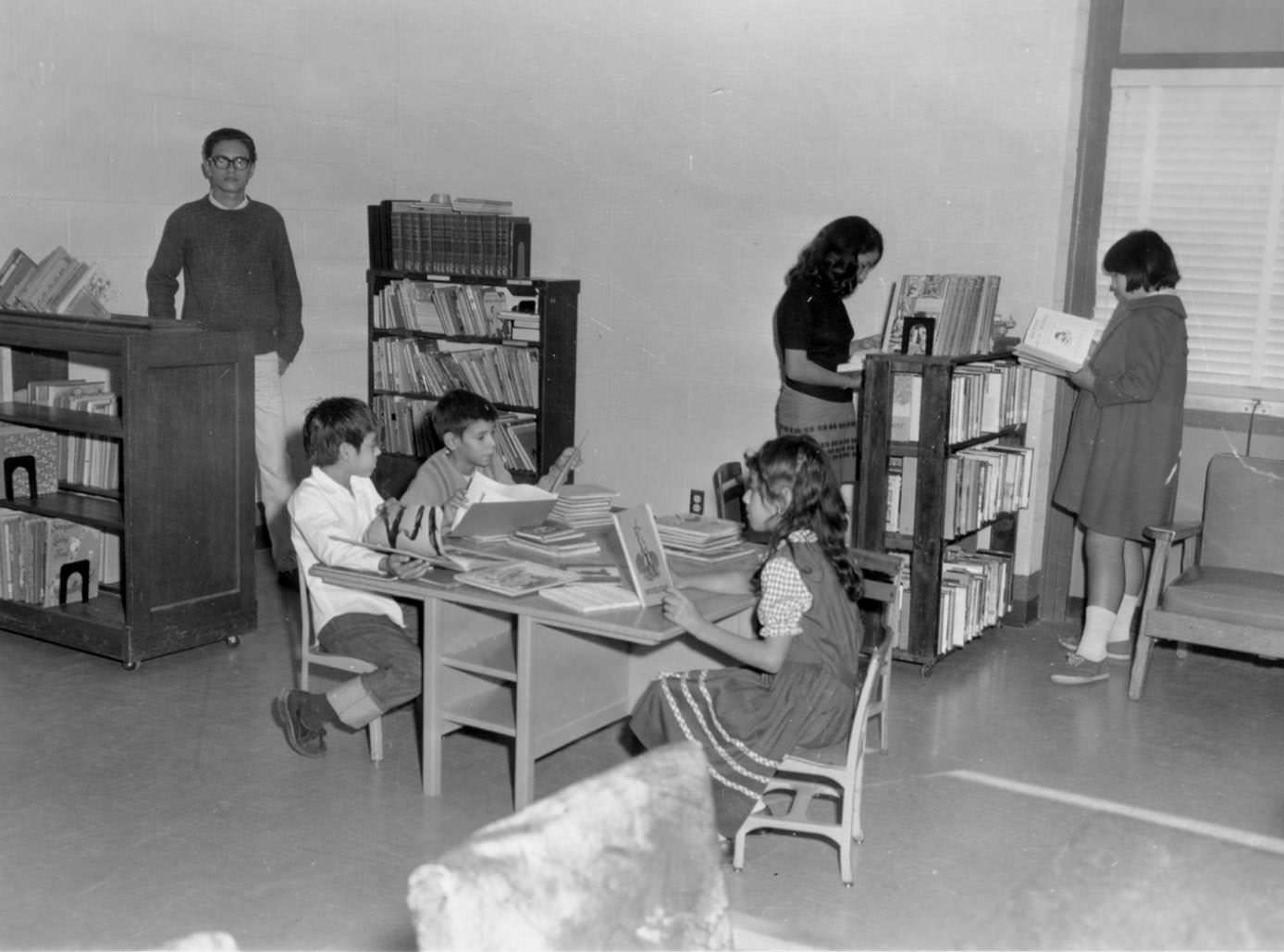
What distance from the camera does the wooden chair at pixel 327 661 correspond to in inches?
159

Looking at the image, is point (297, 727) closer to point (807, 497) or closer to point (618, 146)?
point (807, 497)

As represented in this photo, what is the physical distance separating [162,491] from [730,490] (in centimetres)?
209

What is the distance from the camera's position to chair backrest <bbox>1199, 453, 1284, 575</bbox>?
5.23 meters

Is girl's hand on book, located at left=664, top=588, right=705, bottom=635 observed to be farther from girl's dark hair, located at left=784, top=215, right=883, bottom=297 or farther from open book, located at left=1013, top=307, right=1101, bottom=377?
open book, located at left=1013, top=307, right=1101, bottom=377

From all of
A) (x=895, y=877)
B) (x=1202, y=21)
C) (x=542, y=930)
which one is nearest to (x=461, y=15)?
(x=1202, y=21)

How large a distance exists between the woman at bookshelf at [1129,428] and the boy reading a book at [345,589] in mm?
2543

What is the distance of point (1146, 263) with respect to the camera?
5.24 metres

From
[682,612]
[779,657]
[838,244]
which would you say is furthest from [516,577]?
[838,244]

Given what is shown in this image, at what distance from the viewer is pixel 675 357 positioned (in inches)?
265

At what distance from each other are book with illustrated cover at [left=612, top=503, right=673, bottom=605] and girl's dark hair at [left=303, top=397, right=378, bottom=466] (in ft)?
3.20

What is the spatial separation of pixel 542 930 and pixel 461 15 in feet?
20.5

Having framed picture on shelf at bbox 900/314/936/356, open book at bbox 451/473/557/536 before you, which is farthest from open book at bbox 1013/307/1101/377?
open book at bbox 451/473/557/536

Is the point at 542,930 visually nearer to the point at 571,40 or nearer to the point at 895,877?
the point at 895,877

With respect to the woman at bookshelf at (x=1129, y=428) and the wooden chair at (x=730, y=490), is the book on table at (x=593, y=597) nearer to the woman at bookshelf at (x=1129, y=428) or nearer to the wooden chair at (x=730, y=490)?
the wooden chair at (x=730, y=490)
